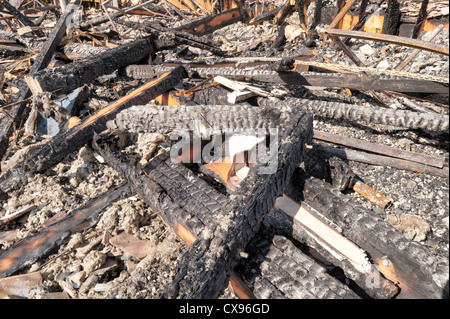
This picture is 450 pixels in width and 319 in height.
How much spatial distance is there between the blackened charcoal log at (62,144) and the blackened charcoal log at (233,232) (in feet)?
8.91

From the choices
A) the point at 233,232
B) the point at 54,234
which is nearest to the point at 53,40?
the point at 54,234

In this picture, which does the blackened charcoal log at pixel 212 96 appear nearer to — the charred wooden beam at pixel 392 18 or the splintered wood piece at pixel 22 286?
the splintered wood piece at pixel 22 286

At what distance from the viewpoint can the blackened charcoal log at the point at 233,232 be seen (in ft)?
6.51

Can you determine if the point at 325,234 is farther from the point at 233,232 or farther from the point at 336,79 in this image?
the point at 336,79

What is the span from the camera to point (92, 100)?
5.76m

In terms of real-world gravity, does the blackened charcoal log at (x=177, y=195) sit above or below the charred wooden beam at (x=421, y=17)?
below

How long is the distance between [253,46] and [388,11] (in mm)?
3033

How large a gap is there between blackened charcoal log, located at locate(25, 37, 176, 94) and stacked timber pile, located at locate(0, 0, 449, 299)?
1.1 inches

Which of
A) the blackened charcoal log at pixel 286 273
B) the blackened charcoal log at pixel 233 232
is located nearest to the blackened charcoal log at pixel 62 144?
the blackened charcoal log at pixel 233 232

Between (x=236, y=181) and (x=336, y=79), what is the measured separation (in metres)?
2.10

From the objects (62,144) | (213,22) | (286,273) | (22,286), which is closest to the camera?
(286,273)

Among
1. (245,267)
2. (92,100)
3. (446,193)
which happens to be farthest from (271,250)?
(92,100)

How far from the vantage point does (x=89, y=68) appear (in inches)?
190

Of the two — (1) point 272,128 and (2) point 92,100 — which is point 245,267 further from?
(2) point 92,100
